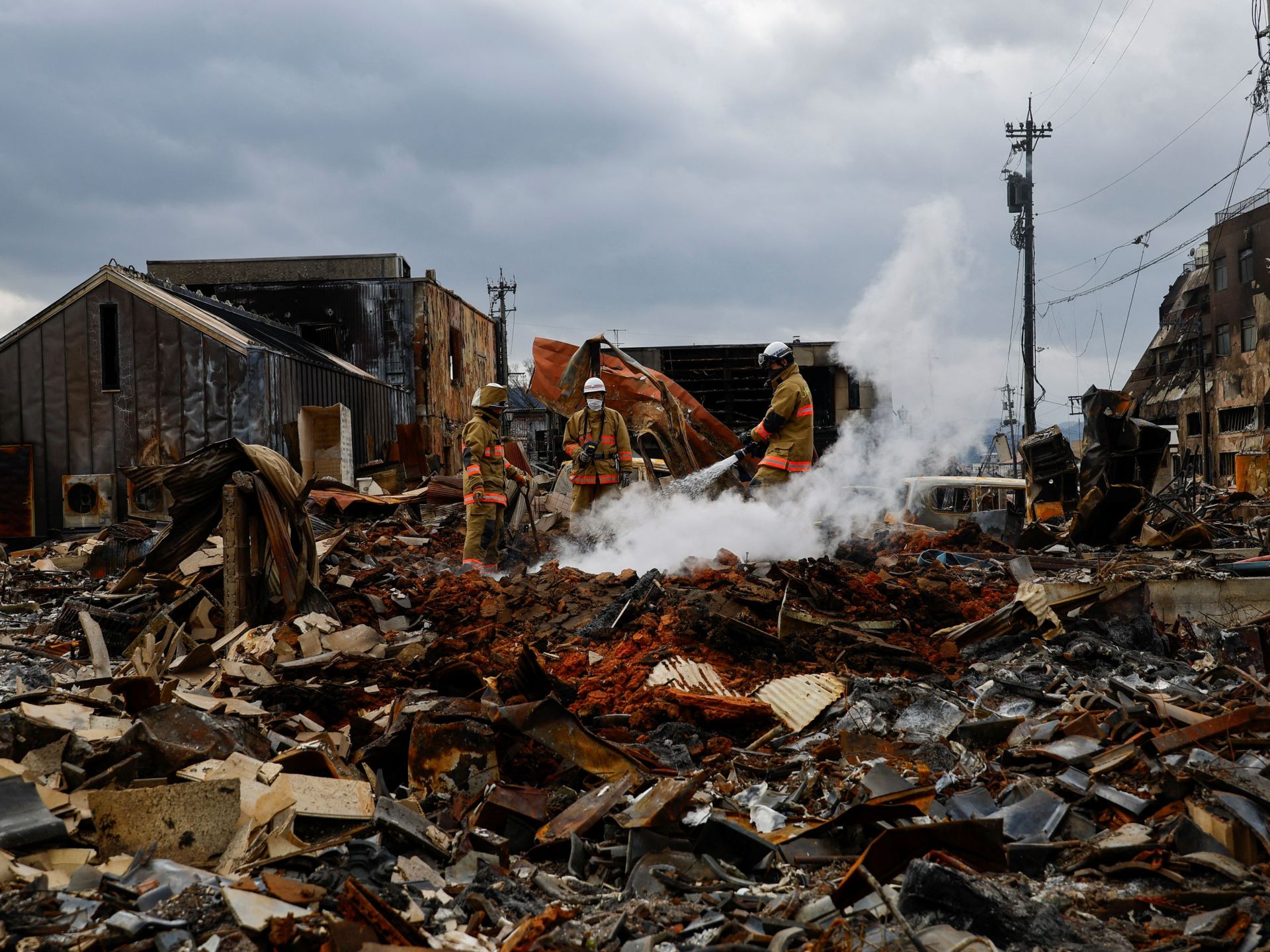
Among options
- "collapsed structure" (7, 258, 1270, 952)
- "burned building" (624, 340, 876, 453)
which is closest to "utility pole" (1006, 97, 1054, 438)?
"burned building" (624, 340, 876, 453)

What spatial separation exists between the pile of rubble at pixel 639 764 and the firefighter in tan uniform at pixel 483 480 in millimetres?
2622

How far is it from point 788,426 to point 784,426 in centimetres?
7

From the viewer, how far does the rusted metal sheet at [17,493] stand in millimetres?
15547

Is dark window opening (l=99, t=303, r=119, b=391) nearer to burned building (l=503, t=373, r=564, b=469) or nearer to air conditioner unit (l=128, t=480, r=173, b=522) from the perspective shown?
air conditioner unit (l=128, t=480, r=173, b=522)

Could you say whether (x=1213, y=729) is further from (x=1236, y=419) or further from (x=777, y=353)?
(x=1236, y=419)

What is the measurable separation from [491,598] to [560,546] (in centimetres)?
419

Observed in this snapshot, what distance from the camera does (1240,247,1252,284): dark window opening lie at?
146 feet

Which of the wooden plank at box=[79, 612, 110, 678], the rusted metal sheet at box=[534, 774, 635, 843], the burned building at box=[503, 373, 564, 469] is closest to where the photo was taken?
the rusted metal sheet at box=[534, 774, 635, 843]

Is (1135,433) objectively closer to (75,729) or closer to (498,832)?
(498,832)

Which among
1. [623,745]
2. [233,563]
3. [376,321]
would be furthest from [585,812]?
[376,321]

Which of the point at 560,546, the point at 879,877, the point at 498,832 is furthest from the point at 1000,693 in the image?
the point at 560,546

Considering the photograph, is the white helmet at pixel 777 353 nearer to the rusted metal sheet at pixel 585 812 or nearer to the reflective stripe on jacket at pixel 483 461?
the reflective stripe on jacket at pixel 483 461

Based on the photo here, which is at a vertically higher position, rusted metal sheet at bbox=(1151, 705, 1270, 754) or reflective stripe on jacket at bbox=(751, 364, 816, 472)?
reflective stripe on jacket at bbox=(751, 364, 816, 472)

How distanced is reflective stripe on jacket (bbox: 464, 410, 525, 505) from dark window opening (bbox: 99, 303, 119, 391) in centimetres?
825
